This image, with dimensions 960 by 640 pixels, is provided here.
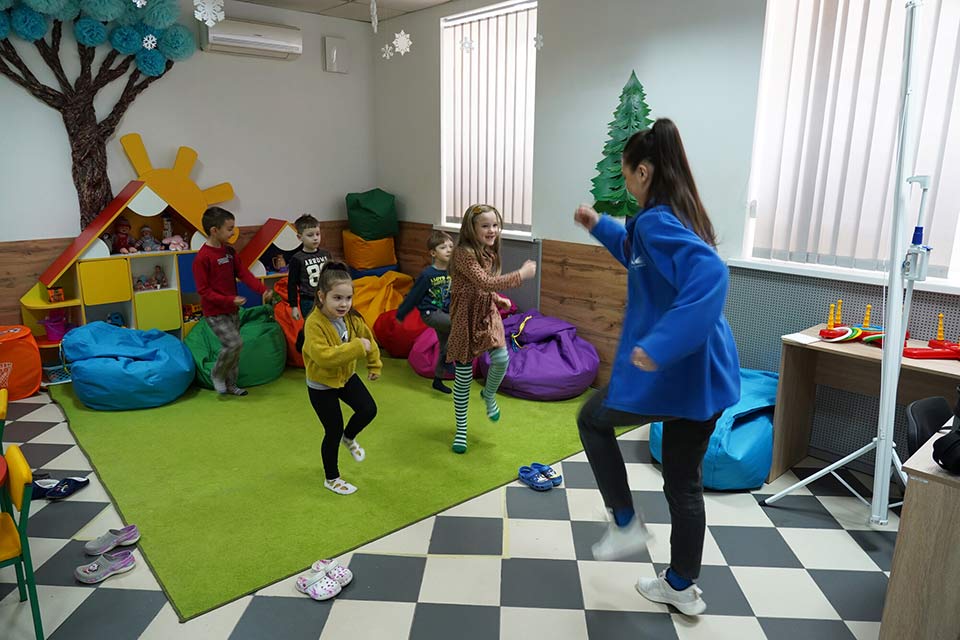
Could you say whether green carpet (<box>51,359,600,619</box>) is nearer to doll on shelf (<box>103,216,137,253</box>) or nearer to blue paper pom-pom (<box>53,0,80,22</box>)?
doll on shelf (<box>103,216,137,253</box>)

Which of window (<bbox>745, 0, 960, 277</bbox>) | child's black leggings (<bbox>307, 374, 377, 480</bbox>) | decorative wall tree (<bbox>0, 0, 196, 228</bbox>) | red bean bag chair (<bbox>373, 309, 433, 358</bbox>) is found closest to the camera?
child's black leggings (<bbox>307, 374, 377, 480</bbox>)

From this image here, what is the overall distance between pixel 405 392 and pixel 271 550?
6.12ft

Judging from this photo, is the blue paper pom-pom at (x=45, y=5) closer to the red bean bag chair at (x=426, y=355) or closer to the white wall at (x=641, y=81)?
the white wall at (x=641, y=81)

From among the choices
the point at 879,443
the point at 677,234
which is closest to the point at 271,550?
the point at 677,234

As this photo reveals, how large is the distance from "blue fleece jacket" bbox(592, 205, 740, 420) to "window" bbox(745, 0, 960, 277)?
1761 millimetres

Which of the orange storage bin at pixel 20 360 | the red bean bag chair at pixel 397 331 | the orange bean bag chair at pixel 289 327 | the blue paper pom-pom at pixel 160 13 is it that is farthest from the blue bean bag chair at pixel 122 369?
the blue paper pom-pom at pixel 160 13

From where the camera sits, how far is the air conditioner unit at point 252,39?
16.1ft

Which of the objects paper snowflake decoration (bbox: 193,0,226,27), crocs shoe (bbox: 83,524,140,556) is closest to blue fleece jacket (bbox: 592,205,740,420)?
crocs shoe (bbox: 83,524,140,556)

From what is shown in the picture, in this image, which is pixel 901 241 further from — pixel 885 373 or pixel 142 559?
pixel 142 559

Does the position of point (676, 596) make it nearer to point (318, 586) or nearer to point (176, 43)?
point (318, 586)

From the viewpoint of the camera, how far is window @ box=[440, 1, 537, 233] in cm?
473

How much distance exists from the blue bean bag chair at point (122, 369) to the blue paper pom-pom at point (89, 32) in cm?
191

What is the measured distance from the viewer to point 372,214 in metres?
5.73

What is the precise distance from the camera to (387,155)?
6043 millimetres
